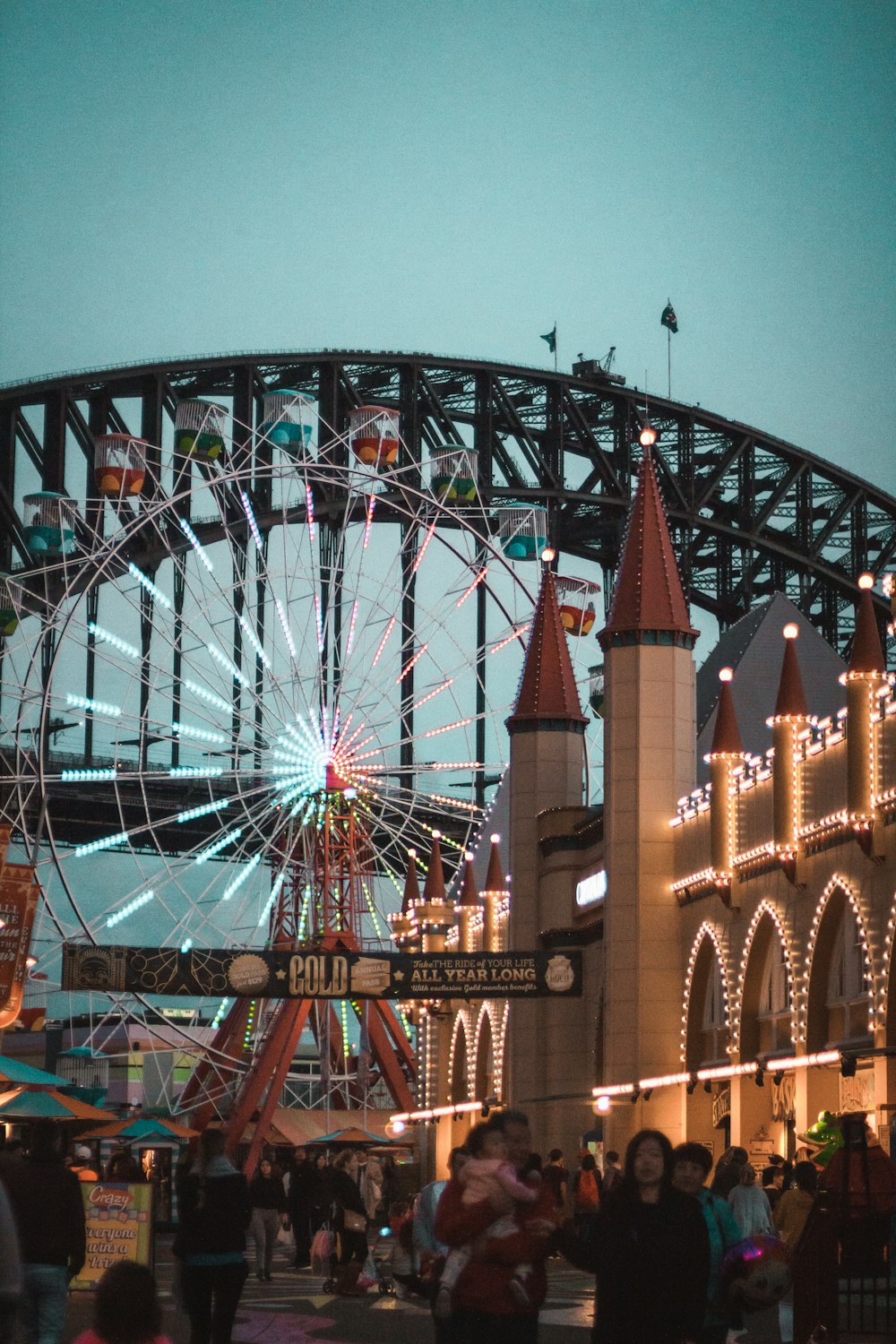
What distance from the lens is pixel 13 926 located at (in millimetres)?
37375

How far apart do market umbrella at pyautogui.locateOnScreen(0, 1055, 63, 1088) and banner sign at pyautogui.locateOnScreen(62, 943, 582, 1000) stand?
5.19 metres

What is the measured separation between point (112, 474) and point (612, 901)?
2129 cm

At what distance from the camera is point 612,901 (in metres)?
37.0

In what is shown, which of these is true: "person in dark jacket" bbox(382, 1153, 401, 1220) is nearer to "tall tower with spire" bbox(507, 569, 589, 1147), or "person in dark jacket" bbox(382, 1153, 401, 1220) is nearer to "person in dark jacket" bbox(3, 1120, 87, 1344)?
"tall tower with spire" bbox(507, 569, 589, 1147)

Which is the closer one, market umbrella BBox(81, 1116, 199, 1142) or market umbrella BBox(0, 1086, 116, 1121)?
market umbrella BBox(0, 1086, 116, 1121)

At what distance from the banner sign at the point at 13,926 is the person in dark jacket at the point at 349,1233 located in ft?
37.6

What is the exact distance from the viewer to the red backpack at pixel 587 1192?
1040 inches

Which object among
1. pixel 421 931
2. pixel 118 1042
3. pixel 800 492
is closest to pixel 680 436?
pixel 800 492

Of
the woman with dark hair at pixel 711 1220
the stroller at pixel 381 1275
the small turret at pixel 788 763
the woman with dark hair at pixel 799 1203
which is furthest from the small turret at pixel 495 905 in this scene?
the woman with dark hair at pixel 711 1220

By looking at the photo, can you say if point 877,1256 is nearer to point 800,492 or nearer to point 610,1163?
point 610,1163

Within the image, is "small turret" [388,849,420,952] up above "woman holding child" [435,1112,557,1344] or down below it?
above

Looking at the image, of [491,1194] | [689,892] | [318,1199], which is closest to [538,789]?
[689,892]

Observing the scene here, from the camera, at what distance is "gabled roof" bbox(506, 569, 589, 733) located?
4456cm

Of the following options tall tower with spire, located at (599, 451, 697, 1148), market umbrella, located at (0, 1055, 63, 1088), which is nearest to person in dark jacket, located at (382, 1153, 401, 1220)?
tall tower with spire, located at (599, 451, 697, 1148)
